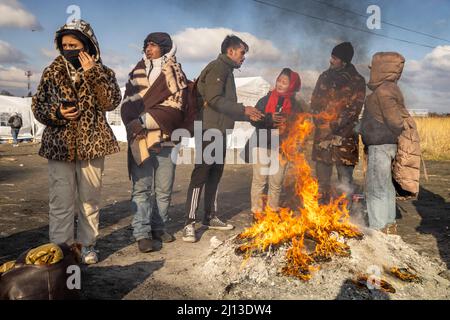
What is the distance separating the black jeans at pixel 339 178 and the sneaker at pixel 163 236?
2498mm

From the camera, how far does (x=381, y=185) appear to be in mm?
4836

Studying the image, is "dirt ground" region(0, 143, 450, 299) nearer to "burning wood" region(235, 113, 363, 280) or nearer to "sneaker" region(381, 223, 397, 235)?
"sneaker" region(381, 223, 397, 235)

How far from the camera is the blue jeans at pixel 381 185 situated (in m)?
4.80

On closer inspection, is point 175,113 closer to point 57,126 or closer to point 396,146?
point 57,126

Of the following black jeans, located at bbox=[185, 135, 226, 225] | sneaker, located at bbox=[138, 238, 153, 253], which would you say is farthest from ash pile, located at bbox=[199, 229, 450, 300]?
black jeans, located at bbox=[185, 135, 226, 225]

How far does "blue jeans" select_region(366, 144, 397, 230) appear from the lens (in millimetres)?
4801

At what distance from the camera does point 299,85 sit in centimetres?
557

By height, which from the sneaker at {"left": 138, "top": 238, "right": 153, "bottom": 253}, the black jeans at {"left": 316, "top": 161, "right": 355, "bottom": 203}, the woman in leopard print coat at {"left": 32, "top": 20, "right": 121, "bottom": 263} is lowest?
the sneaker at {"left": 138, "top": 238, "right": 153, "bottom": 253}

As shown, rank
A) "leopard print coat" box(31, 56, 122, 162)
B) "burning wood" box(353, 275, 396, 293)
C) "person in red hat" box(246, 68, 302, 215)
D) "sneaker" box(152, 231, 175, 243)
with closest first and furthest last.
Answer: "burning wood" box(353, 275, 396, 293) → "leopard print coat" box(31, 56, 122, 162) → "sneaker" box(152, 231, 175, 243) → "person in red hat" box(246, 68, 302, 215)

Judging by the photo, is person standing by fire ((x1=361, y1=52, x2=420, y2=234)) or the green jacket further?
the green jacket

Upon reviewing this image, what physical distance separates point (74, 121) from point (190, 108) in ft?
5.09

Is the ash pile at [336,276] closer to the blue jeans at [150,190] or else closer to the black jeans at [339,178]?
the blue jeans at [150,190]

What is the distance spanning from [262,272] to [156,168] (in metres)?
1.96
